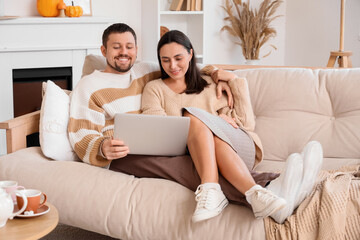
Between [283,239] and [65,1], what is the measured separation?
3176 mm

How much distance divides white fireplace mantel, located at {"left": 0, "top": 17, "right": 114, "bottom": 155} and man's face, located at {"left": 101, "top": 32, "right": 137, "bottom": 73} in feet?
5.60

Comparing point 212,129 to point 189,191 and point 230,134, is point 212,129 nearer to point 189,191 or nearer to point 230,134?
point 230,134

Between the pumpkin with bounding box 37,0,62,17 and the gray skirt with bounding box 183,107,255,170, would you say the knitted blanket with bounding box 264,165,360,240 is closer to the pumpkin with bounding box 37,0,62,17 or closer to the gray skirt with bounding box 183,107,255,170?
the gray skirt with bounding box 183,107,255,170

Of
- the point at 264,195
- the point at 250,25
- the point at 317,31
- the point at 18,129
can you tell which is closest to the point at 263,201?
the point at 264,195

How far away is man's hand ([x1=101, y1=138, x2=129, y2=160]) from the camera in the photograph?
90.7 inches

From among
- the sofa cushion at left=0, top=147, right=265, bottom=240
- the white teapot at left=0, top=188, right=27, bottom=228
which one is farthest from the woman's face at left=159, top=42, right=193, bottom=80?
the white teapot at left=0, top=188, right=27, bottom=228

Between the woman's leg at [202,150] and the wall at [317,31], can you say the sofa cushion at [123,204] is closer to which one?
the woman's leg at [202,150]

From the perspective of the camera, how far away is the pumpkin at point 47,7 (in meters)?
4.38

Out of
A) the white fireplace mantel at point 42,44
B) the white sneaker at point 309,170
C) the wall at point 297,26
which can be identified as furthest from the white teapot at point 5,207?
the wall at point 297,26

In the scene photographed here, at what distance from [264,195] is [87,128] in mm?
978

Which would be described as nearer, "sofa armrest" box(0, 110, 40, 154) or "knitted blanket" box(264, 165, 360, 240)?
"knitted blanket" box(264, 165, 360, 240)

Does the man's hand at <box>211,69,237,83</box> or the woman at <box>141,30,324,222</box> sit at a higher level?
the man's hand at <box>211,69,237,83</box>

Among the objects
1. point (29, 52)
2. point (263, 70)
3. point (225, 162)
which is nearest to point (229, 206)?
point (225, 162)

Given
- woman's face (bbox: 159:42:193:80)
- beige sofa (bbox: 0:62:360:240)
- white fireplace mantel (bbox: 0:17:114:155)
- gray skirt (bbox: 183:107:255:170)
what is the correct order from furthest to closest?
white fireplace mantel (bbox: 0:17:114:155) < woman's face (bbox: 159:42:193:80) < gray skirt (bbox: 183:107:255:170) < beige sofa (bbox: 0:62:360:240)
